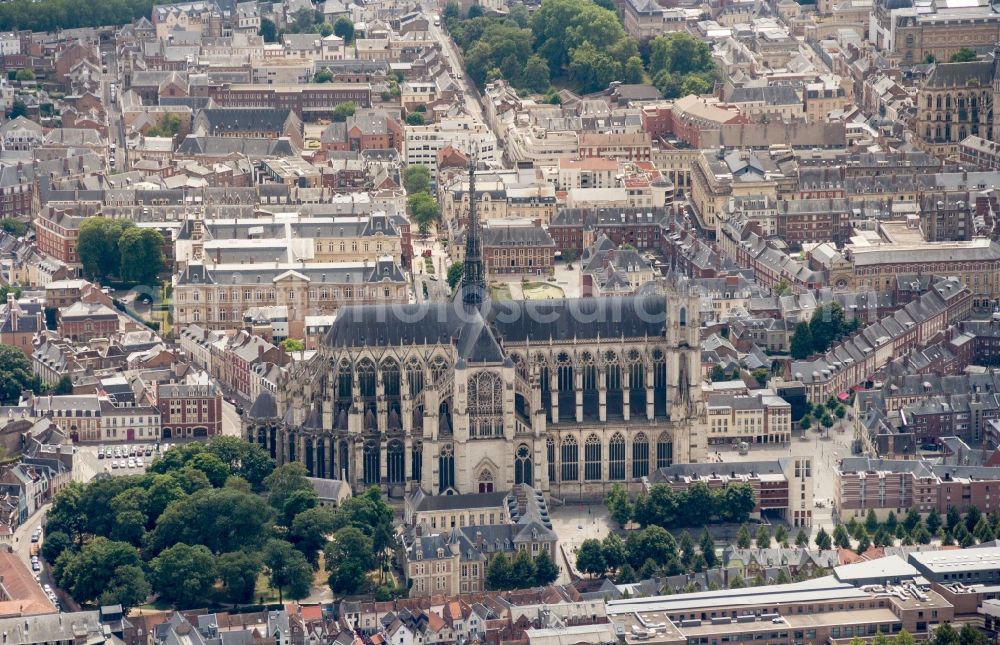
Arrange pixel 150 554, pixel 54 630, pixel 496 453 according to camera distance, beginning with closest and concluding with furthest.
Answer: pixel 54 630
pixel 150 554
pixel 496 453

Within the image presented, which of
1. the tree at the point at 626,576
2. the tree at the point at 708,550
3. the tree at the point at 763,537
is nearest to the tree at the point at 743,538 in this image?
the tree at the point at 763,537

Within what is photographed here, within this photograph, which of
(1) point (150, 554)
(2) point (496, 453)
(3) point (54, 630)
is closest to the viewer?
(3) point (54, 630)

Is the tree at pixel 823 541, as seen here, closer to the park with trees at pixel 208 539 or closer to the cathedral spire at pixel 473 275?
the park with trees at pixel 208 539

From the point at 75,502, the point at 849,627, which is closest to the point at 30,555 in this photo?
the point at 75,502

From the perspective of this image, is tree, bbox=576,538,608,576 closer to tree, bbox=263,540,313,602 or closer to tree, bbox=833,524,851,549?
tree, bbox=833,524,851,549

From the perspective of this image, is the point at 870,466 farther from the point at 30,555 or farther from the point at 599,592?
the point at 30,555

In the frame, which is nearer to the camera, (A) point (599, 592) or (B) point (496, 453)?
(A) point (599, 592)
